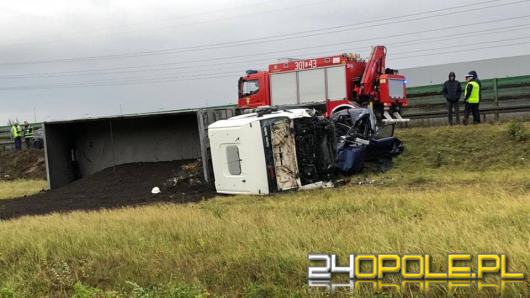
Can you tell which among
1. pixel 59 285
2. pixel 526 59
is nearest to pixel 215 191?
pixel 59 285

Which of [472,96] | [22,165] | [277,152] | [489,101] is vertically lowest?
[22,165]

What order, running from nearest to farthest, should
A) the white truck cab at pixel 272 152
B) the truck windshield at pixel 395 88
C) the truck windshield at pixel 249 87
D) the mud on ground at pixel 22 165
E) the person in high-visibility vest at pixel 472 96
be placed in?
the white truck cab at pixel 272 152, the person in high-visibility vest at pixel 472 96, the truck windshield at pixel 395 88, the truck windshield at pixel 249 87, the mud on ground at pixel 22 165

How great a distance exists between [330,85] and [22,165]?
16.7 m

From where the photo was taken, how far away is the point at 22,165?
2675 cm

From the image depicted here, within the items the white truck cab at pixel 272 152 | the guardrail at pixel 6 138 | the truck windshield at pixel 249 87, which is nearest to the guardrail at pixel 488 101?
the truck windshield at pixel 249 87

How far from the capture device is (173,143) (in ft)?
56.3

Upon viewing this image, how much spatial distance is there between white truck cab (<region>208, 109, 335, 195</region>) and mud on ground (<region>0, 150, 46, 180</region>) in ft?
50.6

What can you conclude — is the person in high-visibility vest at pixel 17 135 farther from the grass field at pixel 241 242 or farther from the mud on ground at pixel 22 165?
the grass field at pixel 241 242

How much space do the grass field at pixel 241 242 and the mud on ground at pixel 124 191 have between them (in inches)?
131

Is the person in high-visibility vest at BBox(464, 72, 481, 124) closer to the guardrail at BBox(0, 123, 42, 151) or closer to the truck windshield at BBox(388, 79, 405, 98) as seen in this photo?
the truck windshield at BBox(388, 79, 405, 98)

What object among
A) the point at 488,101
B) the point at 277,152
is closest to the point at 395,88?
the point at 488,101

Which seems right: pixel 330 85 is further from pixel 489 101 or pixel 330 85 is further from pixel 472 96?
pixel 489 101

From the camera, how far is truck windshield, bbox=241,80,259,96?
20828 millimetres

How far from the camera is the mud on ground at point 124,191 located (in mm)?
12227
